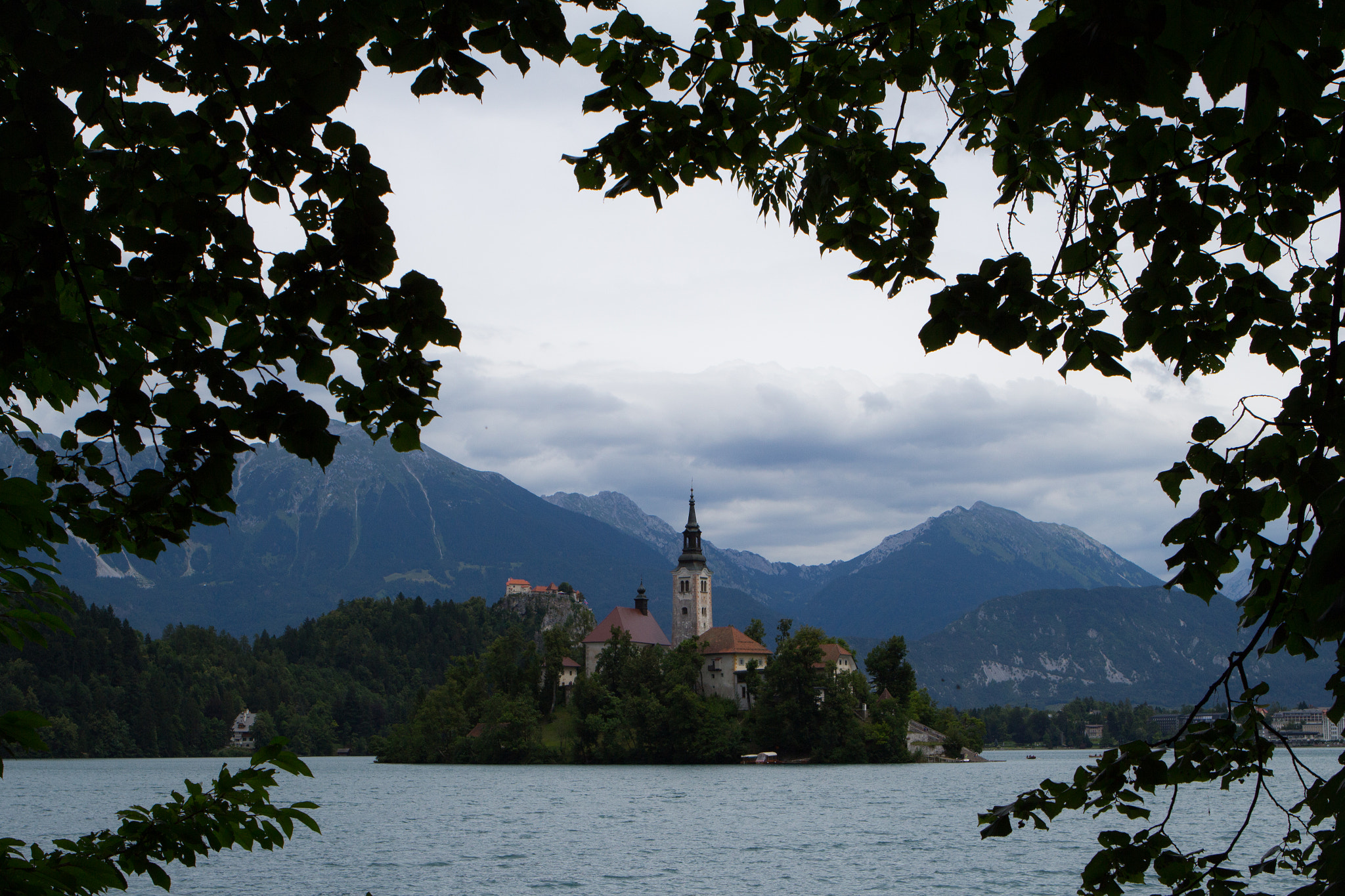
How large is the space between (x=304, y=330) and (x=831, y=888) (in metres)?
31.6

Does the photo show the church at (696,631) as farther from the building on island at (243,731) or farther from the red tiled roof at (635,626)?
the building on island at (243,731)

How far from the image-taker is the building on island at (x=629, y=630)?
377 ft

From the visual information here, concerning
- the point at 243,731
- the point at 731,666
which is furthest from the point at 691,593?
the point at 243,731

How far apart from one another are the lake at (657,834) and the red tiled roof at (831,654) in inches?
353

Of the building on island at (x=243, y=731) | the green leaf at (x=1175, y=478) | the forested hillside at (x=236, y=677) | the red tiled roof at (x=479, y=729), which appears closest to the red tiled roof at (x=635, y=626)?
the forested hillside at (x=236, y=677)

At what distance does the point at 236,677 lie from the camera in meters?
154

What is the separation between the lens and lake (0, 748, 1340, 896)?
108 ft

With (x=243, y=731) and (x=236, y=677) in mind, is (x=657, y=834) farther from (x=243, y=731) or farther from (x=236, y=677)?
(x=236, y=677)

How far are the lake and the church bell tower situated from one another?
3237 centimetres

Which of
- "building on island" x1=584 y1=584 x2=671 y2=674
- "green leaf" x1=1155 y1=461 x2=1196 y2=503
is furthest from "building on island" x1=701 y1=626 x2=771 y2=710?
"green leaf" x1=1155 y1=461 x2=1196 y2=503

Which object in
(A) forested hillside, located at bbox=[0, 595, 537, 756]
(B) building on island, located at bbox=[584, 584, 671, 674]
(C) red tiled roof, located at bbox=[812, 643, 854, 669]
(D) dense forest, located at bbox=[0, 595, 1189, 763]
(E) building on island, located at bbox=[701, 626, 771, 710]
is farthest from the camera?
(A) forested hillside, located at bbox=[0, 595, 537, 756]

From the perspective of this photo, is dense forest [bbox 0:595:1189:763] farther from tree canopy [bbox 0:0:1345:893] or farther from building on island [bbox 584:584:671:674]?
tree canopy [bbox 0:0:1345:893]

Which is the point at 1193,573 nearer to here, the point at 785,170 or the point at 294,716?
the point at 785,170

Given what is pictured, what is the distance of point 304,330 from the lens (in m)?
3.02
